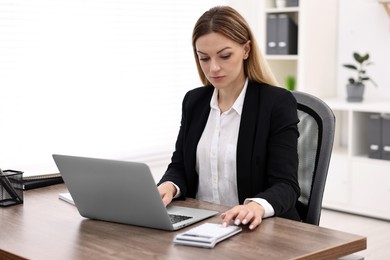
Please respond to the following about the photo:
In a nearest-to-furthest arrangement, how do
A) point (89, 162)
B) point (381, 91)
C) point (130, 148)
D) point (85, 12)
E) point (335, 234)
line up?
point (335, 234) < point (89, 162) < point (85, 12) < point (130, 148) < point (381, 91)

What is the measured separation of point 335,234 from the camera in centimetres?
173

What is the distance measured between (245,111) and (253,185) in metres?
0.25

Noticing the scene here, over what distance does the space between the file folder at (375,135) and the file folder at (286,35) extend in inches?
31.4

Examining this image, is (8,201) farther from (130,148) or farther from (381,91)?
(381,91)

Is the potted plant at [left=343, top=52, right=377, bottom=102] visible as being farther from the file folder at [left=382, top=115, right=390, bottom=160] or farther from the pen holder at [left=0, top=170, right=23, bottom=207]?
the pen holder at [left=0, top=170, right=23, bottom=207]

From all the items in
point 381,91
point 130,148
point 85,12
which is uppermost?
point 85,12

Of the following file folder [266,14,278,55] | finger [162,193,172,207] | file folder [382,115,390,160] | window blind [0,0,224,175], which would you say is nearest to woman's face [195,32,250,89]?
finger [162,193,172,207]

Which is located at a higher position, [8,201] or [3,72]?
[3,72]

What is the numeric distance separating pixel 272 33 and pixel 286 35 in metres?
0.12

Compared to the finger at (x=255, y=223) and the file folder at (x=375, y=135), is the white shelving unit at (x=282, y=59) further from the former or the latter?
the finger at (x=255, y=223)

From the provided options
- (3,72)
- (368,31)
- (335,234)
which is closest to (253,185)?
(335,234)

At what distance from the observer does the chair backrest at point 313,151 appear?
2.18m

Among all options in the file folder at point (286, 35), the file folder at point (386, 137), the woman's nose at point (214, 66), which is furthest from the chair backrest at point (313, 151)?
the file folder at point (286, 35)

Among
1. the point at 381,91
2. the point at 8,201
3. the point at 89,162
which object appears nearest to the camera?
the point at 89,162
